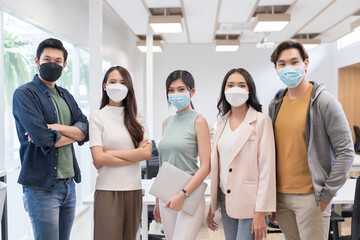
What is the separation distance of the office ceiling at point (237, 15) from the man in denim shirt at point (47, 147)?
3390 millimetres

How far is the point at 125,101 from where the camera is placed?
1.99 meters

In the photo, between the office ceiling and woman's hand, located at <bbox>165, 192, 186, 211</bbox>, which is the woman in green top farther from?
the office ceiling

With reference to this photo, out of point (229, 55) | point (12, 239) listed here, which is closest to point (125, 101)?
point (12, 239)

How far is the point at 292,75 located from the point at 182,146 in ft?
2.37

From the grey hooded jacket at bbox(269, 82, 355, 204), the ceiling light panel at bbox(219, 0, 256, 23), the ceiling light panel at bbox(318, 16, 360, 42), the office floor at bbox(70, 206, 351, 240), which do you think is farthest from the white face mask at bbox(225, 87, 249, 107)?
the ceiling light panel at bbox(318, 16, 360, 42)

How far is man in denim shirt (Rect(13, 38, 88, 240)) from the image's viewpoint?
179cm

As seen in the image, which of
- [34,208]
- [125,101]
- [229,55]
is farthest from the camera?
[229,55]

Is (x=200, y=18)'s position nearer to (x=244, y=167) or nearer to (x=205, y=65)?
(x=205, y=65)

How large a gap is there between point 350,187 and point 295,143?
1.62m

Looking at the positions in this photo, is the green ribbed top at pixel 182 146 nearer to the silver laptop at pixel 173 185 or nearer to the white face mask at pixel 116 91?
the silver laptop at pixel 173 185

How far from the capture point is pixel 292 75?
1762 millimetres

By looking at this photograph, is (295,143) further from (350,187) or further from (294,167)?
(350,187)

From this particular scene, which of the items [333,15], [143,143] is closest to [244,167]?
[143,143]

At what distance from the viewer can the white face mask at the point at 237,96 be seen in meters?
1.82
